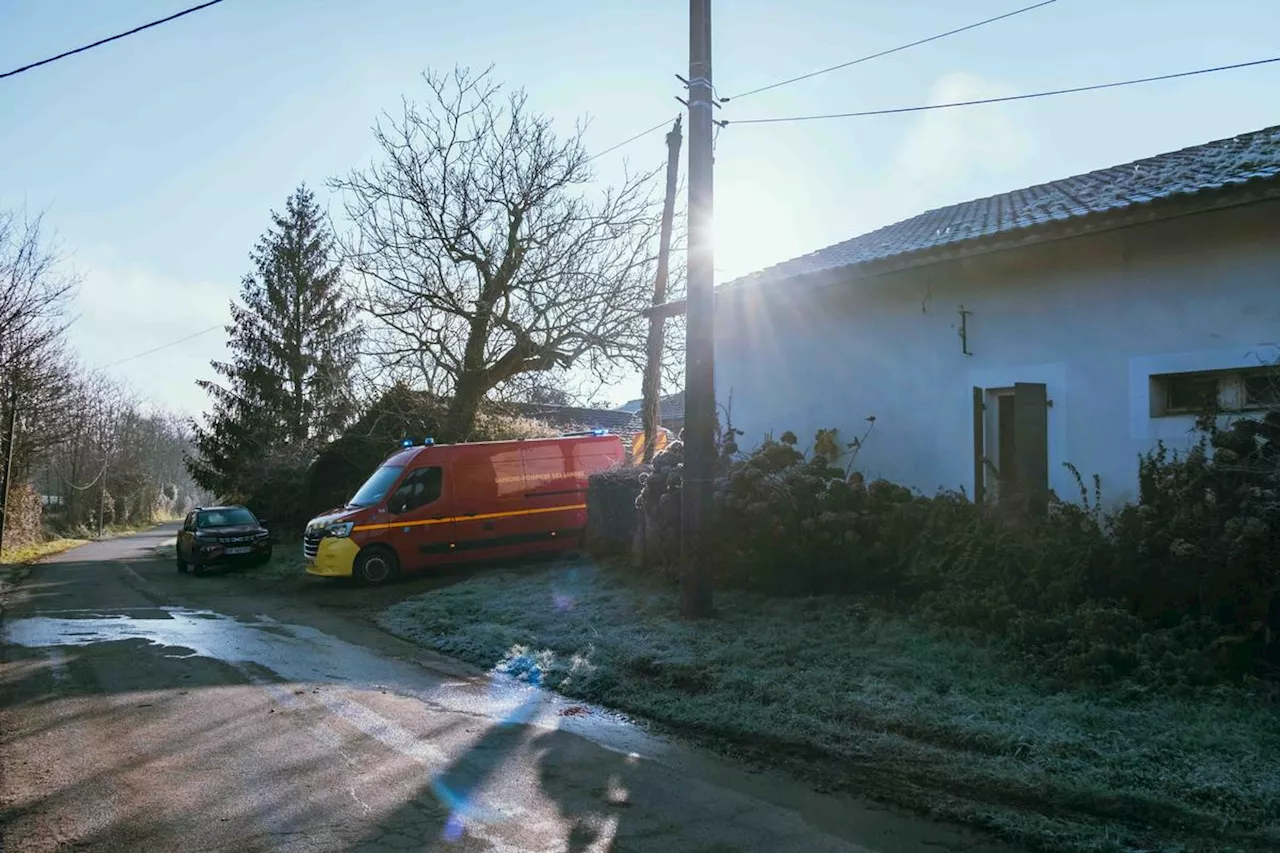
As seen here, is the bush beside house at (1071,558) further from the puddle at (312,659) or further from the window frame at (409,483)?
the window frame at (409,483)

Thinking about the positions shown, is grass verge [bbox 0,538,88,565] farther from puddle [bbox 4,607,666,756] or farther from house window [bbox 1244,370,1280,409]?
house window [bbox 1244,370,1280,409]

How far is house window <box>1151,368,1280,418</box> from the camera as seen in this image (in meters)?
8.23

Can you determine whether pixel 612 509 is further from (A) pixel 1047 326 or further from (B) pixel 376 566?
(A) pixel 1047 326

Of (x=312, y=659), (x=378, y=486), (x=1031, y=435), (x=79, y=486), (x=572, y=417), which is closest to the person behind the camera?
(x=312, y=659)

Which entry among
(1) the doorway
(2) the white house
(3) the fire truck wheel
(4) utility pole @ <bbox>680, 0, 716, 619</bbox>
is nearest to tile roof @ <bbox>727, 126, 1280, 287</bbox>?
(2) the white house

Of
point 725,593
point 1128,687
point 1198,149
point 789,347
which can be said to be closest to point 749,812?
point 1128,687

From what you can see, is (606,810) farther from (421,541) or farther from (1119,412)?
(421,541)

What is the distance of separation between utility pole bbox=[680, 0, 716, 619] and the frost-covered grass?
0.70 metres

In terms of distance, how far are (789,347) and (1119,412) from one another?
4746mm

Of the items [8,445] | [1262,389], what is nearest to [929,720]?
[1262,389]

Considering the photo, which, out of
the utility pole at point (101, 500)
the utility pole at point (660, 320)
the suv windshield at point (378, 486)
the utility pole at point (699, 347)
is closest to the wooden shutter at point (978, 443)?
the utility pole at point (699, 347)

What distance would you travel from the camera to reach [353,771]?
17.0 feet

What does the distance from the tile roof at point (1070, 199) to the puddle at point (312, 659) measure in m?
6.60

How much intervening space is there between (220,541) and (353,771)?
1750cm
